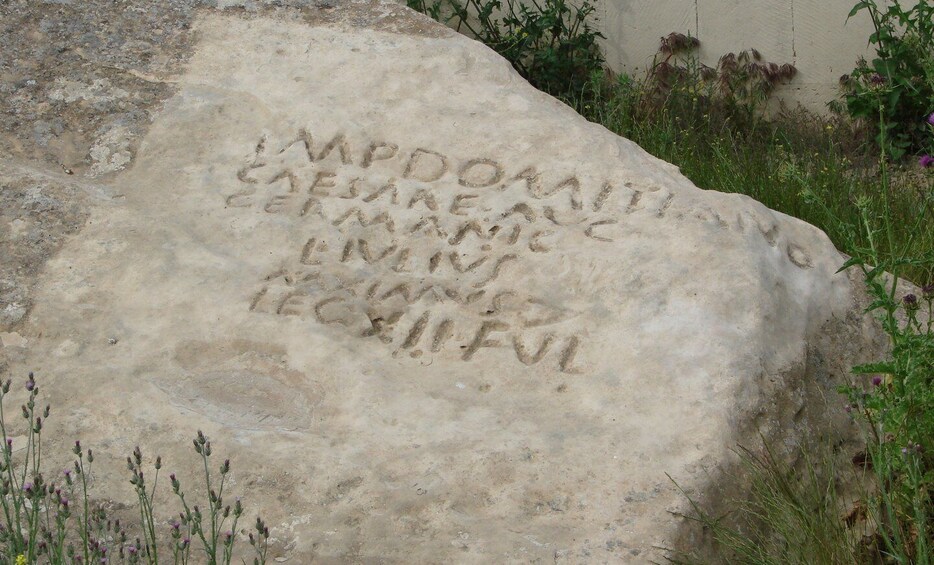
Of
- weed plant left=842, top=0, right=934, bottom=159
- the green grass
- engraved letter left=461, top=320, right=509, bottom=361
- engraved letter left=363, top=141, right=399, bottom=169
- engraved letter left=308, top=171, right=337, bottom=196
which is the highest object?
weed plant left=842, top=0, right=934, bottom=159

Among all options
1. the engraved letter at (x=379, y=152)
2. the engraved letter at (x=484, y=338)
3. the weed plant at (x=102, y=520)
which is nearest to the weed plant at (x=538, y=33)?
the engraved letter at (x=379, y=152)

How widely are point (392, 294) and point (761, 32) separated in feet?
11.6

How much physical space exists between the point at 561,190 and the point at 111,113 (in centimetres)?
165

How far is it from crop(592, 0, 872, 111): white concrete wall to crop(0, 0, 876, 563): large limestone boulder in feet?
7.31

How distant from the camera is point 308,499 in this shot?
287cm

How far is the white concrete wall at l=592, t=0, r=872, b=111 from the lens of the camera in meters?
6.14

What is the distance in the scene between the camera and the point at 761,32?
245 inches

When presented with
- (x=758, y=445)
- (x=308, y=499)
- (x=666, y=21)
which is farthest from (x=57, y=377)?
(x=666, y=21)

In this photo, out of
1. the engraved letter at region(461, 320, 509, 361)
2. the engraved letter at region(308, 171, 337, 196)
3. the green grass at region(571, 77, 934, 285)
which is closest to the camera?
the engraved letter at region(461, 320, 509, 361)

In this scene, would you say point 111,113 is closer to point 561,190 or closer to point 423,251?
point 423,251

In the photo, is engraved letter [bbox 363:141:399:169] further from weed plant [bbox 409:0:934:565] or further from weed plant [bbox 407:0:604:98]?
weed plant [bbox 407:0:604:98]

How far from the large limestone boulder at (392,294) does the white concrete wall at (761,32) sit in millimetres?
2229

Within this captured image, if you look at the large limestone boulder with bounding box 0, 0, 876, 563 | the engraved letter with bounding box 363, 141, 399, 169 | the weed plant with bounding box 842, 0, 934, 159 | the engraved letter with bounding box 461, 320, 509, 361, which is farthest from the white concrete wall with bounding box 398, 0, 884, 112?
the engraved letter with bounding box 461, 320, 509, 361

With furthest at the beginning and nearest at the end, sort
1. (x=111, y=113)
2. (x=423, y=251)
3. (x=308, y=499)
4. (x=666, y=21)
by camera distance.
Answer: (x=666, y=21) < (x=111, y=113) < (x=423, y=251) < (x=308, y=499)
